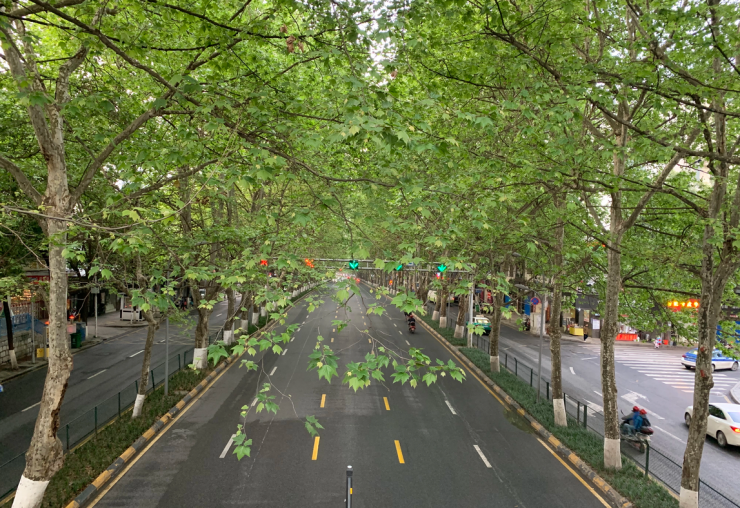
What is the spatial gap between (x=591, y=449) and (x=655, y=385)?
38.7 ft

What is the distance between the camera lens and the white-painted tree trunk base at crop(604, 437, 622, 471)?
35.2ft

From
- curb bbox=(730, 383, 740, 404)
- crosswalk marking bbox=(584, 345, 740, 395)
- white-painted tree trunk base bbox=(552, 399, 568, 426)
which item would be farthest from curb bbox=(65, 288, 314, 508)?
crosswalk marking bbox=(584, 345, 740, 395)

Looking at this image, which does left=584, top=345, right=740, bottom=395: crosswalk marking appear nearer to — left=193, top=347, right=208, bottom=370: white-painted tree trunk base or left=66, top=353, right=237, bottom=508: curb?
left=66, top=353, right=237, bottom=508: curb

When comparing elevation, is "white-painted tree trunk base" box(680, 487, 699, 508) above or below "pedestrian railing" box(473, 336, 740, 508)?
above

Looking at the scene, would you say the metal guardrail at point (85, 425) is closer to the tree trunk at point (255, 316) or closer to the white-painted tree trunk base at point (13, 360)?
the white-painted tree trunk base at point (13, 360)

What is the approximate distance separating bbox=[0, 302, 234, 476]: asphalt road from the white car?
61.9 ft

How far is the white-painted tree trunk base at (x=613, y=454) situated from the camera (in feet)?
35.2

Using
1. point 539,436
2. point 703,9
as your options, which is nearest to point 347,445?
point 539,436

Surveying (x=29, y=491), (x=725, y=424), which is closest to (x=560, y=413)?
(x=725, y=424)

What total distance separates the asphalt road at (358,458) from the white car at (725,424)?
20.3ft

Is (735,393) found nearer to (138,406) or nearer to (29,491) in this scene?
(138,406)

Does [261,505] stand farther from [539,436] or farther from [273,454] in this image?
[539,436]

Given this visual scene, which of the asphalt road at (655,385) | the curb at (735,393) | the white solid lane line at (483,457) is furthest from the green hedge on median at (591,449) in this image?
the curb at (735,393)

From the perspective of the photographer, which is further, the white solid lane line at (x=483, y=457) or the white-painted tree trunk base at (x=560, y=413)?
the white-painted tree trunk base at (x=560, y=413)
